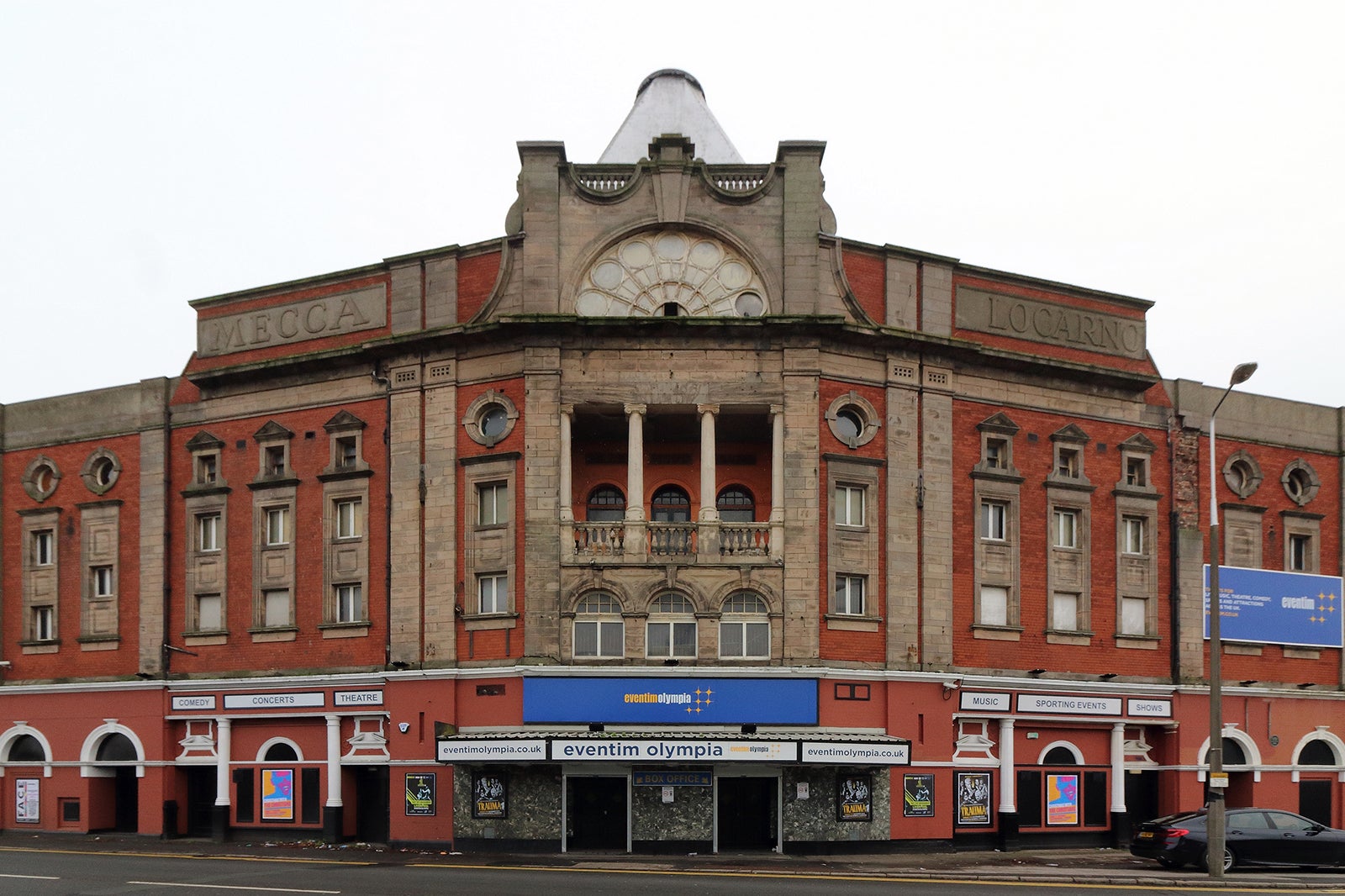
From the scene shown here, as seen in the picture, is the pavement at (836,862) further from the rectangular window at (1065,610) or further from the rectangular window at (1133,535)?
the rectangular window at (1133,535)

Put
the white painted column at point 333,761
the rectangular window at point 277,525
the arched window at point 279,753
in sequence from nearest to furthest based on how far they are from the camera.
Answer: the white painted column at point 333,761 → the arched window at point 279,753 → the rectangular window at point 277,525

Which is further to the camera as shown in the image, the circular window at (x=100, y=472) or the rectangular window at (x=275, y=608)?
the circular window at (x=100, y=472)

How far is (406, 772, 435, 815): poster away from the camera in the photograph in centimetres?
3744

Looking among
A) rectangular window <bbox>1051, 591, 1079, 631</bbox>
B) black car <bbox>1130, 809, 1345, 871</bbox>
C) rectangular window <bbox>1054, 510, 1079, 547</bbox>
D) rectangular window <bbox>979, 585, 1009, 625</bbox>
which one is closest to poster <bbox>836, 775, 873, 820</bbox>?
rectangular window <bbox>979, 585, 1009, 625</bbox>

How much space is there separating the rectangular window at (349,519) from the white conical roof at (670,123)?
48.8 feet

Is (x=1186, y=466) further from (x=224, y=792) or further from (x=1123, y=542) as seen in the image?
(x=224, y=792)

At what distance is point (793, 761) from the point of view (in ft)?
114

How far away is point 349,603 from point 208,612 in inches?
211

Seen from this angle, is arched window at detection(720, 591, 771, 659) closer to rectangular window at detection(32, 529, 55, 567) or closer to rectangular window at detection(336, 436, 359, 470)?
rectangular window at detection(336, 436, 359, 470)

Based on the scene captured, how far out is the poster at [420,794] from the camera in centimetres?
3744

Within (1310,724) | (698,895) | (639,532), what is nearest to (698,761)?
(639,532)

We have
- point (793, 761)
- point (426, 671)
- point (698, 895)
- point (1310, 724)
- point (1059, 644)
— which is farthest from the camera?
point (1310, 724)

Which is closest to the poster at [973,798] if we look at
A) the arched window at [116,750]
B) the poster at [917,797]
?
the poster at [917,797]

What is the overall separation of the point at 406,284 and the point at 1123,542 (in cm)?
2236
